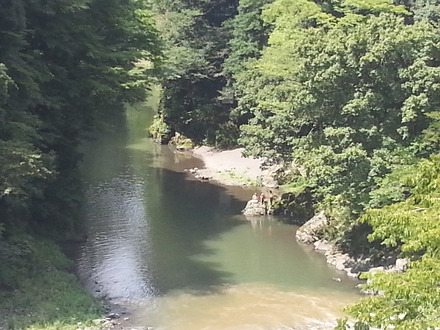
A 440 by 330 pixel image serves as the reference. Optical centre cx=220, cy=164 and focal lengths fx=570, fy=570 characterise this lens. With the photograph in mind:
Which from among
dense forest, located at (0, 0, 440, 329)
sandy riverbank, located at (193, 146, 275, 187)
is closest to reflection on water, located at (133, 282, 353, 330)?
dense forest, located at (0, 0, 440, 329)

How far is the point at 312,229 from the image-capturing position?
23547mm

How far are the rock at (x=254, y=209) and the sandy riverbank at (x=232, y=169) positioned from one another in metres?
4.16

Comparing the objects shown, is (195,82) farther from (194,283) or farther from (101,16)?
(194,283)

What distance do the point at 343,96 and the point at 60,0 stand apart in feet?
34.0

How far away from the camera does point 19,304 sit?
14805 millimetres

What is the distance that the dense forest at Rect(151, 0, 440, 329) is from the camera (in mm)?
6523

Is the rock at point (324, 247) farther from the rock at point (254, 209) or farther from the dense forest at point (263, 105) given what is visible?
the rock at point (254, 209)

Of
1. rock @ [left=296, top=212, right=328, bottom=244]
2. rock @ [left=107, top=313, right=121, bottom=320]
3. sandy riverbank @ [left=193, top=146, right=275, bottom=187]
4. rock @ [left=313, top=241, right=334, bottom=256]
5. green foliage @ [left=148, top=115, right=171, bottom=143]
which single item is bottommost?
rock @ [left=107, top=313, right=121, bottom=320]

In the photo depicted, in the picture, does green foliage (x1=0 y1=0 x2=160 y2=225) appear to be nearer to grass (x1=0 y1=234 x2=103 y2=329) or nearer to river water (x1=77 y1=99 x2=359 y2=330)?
grass (x1=0 y1=234 x2=103 y2=329)

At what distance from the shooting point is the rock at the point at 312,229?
76.2 ft

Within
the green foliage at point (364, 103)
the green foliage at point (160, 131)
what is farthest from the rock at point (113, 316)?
the green foliage at point (160, 131)

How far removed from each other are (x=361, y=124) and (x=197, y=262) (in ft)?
25.3

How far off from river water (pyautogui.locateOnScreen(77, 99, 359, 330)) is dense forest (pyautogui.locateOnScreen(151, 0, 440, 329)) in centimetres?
260

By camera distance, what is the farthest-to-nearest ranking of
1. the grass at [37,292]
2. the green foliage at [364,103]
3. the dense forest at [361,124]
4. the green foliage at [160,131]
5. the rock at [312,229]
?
the green foliage at [160,131] < the rock at [312,229] < the green foliage at [364,103] < the grass at [37,292] < the dense forest at [361,124]
